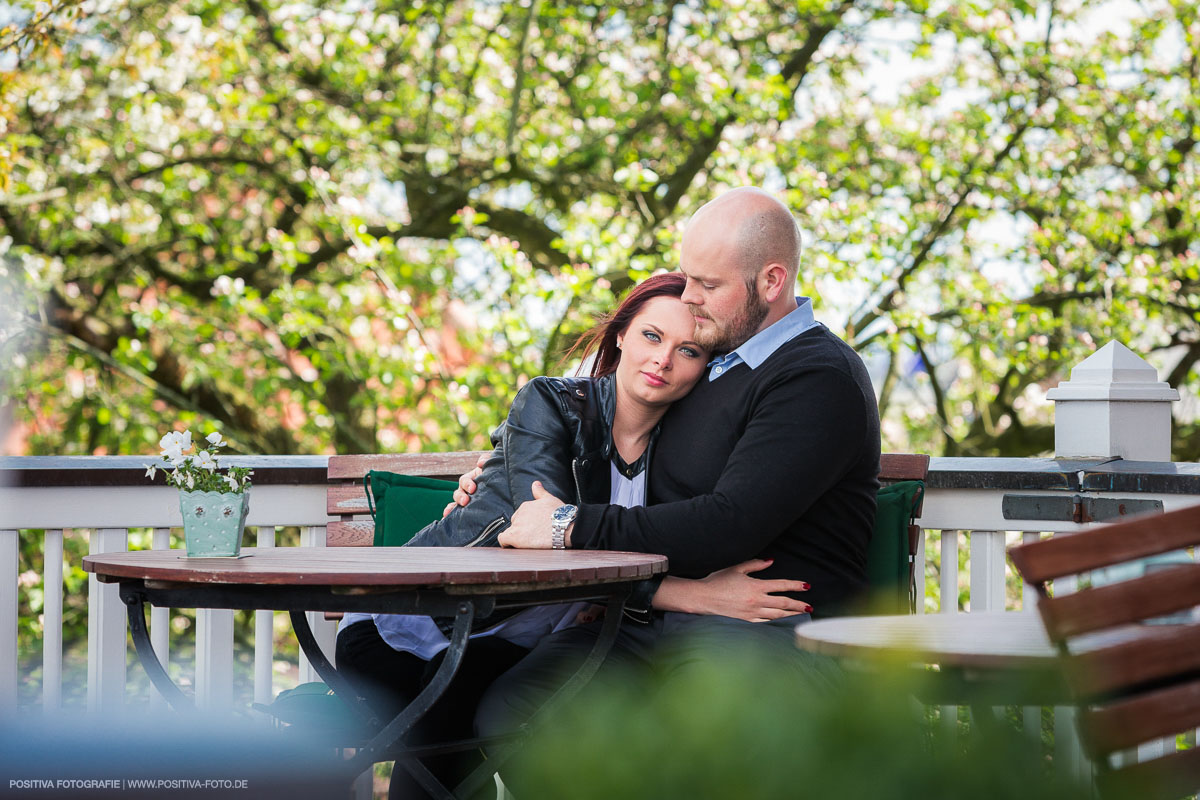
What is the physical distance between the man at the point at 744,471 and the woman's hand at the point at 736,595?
0.02 meters

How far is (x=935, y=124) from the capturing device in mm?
7590

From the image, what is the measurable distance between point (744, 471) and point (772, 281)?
558mm

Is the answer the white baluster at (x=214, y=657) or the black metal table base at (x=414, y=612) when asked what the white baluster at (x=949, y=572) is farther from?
the white baluster at (x=214, y=657)

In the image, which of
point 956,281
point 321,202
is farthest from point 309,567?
point 956,281

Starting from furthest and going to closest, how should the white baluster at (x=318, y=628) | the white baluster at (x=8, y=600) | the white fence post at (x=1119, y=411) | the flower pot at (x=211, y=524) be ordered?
1. the white baluster at (x=318, y=628)
2. the white fence post at (x=1119, y=411)
3. the white baluster at (x=8, y=600)
4. the flower pot at (x=211, y=524)

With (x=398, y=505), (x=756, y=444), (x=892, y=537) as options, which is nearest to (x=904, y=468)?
(x=892, y=537)

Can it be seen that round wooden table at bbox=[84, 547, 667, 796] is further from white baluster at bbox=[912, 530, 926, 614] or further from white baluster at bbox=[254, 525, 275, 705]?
white baluster at bbox=[912, 530, 926, 614]

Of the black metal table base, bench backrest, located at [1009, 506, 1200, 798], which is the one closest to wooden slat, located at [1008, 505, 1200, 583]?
bench backrest, located at [1009, 506, 1200, 798]

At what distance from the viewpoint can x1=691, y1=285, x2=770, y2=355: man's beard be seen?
2.55m

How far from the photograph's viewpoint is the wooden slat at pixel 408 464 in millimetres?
2893

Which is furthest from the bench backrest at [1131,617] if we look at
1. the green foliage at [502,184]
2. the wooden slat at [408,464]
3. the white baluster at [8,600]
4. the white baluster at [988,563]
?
the green foliage at [502,184]

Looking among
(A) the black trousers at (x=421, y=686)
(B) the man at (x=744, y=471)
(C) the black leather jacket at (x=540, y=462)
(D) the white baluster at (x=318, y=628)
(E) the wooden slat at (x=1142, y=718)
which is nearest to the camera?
(E) the wooden slat at (x=1142, y=718)

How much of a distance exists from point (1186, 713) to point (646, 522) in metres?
1.10

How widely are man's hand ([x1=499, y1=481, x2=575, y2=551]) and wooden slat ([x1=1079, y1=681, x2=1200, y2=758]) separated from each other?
1180mm
